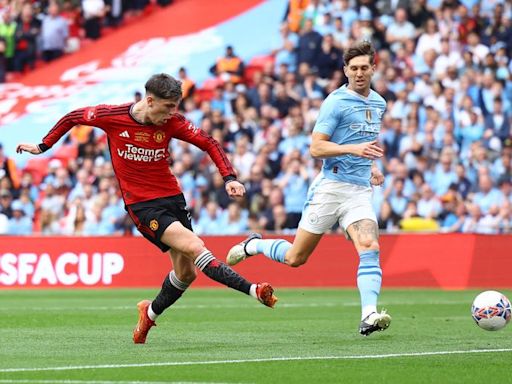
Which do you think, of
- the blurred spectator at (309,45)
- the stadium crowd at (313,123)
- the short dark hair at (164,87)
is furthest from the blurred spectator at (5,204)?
the short dark hair at (164,87)

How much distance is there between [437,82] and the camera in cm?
2538

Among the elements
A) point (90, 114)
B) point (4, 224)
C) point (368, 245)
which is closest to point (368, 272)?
point (368, 245)

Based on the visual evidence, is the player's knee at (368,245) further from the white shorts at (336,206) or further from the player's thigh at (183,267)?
the player's thigh at (183,267)

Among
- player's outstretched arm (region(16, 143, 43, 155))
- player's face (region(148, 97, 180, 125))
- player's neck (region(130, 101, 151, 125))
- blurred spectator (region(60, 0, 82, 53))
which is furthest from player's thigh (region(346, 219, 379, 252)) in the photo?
blurred spectator (region(60, 0, 82, 53))

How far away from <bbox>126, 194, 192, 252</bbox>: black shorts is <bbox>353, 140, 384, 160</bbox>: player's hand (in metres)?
1.64

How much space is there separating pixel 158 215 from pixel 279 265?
36.8 feet

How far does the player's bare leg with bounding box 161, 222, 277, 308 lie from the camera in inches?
426

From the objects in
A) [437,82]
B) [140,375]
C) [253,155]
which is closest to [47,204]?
[253,155]

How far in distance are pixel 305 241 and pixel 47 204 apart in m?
14.4

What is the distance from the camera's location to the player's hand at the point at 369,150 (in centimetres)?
1099

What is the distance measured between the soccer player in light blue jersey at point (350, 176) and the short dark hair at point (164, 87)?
1411 mm

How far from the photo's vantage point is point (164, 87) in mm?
10938

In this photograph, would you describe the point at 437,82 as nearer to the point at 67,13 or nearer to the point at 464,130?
the point at 464,130

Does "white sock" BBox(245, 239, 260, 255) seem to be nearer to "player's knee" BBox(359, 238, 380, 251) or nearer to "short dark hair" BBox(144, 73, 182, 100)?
"player's knee" BBox(359, 238, 380, 251)
